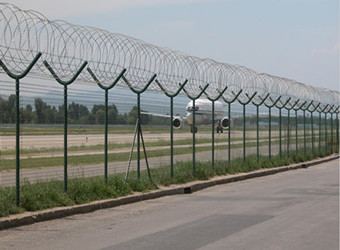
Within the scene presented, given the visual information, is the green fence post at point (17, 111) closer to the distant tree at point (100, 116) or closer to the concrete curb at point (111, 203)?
the concrete curb at point (111, 203)

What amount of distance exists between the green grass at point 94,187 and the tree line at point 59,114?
1198 millimetres

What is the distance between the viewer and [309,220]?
1179 centimetres

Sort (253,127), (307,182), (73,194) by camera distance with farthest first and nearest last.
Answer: (253,127), (307,182), (73,194)

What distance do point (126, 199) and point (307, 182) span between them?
727 centimetres

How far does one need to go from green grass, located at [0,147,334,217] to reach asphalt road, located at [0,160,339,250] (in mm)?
516

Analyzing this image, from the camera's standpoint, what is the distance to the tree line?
13.0 metres

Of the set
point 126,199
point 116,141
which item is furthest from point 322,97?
point 126,199

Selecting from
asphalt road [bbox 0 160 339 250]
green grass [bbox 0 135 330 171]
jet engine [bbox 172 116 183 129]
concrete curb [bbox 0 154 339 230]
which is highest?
jet engine [bbox 172 116 183 129]

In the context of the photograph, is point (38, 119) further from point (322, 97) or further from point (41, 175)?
point (322, 97)

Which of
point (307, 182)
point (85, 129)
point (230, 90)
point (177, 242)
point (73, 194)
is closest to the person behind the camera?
point (177, 242)

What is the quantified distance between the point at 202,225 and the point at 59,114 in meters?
4.22

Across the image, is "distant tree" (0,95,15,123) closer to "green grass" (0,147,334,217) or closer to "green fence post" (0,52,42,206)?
"green fence post" (0,52,42,206)

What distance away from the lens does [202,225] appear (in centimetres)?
1126

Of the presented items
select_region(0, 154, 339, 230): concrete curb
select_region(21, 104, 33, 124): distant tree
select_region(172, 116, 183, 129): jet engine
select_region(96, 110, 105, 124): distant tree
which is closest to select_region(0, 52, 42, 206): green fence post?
select_region(0, 154, 339, 230): concrete curb
